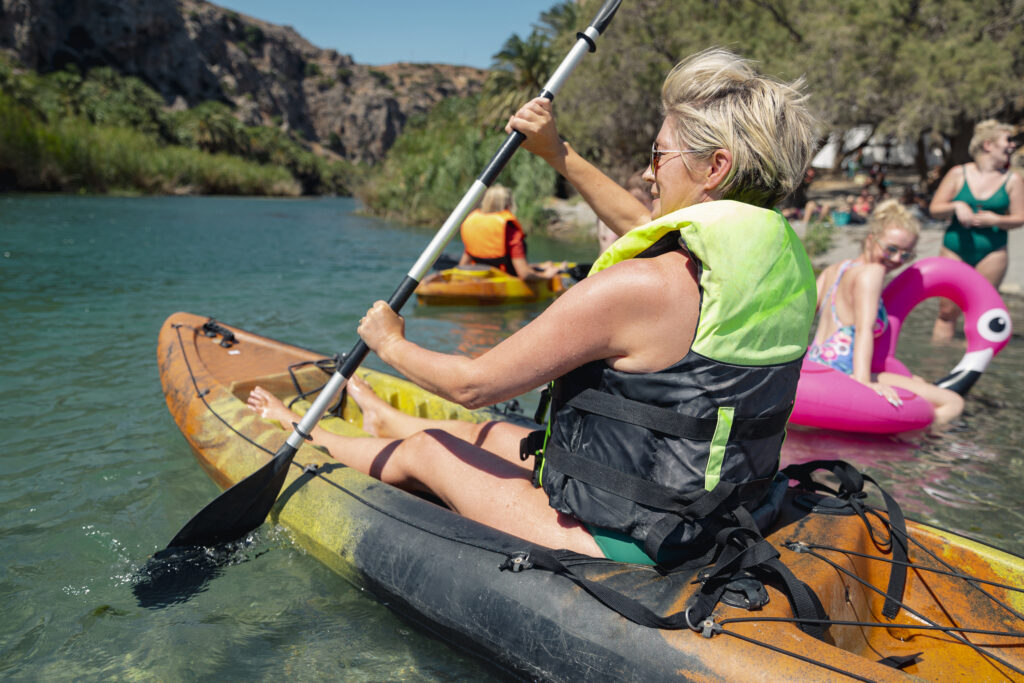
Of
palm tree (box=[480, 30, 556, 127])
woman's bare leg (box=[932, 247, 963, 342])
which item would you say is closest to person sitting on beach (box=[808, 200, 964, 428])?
woman's bare leg (box=[932, 247, 963, 342])

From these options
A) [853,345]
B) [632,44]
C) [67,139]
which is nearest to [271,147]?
[67,139]

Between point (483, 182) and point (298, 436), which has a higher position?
point (483, 182)

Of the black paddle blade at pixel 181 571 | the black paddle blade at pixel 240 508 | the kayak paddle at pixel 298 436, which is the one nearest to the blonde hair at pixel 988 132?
the kayak paddle at pixel 298 436

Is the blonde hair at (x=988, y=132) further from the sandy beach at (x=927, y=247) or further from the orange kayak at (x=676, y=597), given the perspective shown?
the orange kayak at (x=676, y=597)

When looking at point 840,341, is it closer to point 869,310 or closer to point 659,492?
point 869,310

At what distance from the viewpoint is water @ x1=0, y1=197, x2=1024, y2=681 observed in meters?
2.53

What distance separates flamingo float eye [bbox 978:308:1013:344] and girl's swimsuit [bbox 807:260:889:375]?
74 cm

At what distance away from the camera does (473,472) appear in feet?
8.05

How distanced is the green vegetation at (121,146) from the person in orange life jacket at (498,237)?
1059 inches

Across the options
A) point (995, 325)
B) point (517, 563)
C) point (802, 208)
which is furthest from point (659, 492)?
point (802, 208)

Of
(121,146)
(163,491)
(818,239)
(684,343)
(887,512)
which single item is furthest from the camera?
(121,146)

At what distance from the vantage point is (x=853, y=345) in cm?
456

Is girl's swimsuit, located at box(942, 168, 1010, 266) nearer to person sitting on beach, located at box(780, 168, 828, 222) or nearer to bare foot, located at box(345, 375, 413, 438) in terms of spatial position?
bare foot, located at box(345, 375, 413, 438)

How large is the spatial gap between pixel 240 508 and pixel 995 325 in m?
4.90
